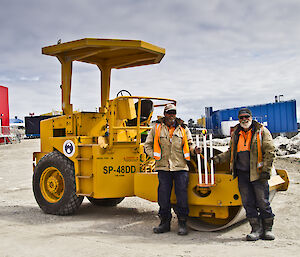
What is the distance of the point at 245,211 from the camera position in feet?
15.8

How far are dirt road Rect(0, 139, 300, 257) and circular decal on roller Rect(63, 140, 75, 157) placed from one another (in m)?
1.06

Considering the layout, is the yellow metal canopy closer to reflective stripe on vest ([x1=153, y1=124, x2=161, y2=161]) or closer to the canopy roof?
the canopy roof

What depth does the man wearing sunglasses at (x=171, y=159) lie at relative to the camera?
4867mm

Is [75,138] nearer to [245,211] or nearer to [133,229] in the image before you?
[133,229]

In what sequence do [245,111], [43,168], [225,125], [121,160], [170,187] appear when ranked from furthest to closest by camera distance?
[225,125]
[43,168]
[121,160]
[170,187]
[245,111]

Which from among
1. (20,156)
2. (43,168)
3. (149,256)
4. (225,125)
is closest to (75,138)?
(43,168)

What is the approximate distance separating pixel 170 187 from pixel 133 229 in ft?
2.90

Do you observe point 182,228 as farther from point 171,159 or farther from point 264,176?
point 264,176

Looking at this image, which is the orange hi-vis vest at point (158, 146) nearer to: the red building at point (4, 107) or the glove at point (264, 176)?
the glove at point (264, 176)

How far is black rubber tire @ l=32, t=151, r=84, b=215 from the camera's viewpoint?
234 inches

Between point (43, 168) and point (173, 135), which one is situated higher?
point (173, 135)

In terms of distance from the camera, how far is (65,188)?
19.6 feet

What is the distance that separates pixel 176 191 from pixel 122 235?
3.09ft

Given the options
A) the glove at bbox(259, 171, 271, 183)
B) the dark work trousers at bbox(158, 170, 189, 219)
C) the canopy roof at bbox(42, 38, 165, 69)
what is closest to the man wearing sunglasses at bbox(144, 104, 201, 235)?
the dark work trousers at bbox(158, 170, 189, 219)
